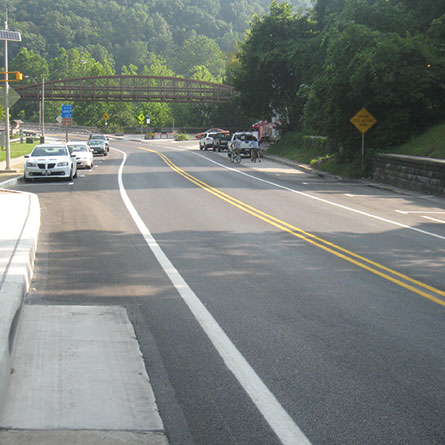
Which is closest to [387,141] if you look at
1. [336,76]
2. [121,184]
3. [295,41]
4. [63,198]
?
[336,76]

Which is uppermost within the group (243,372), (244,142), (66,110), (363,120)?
(66,110)

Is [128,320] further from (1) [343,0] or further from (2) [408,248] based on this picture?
(1) [343,0]

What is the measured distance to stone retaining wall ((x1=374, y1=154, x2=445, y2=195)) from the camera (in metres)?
23.8

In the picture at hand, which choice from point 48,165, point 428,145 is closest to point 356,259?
point 48,165

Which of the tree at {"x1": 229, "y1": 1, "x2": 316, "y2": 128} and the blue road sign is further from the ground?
the tree at {"x1": 229, "y1": 1, "x2": 316, "y2": 128}

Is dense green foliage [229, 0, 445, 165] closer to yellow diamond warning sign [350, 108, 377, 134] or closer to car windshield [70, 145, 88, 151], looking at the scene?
yellow diamond warning sign [350, 108, 377, 134]

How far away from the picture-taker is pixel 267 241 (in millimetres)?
12859

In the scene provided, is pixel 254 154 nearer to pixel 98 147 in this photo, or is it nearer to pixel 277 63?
pixel 277 63

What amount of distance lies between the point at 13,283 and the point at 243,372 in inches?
128

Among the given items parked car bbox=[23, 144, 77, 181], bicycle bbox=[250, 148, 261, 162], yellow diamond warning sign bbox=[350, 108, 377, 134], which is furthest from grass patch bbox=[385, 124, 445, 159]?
bicycle bbox=[250, 148, 261, 162]

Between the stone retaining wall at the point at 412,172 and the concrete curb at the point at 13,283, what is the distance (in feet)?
48.2

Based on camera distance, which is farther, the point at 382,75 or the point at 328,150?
the point at 328,150

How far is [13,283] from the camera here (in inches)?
304

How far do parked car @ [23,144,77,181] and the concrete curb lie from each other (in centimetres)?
1216
